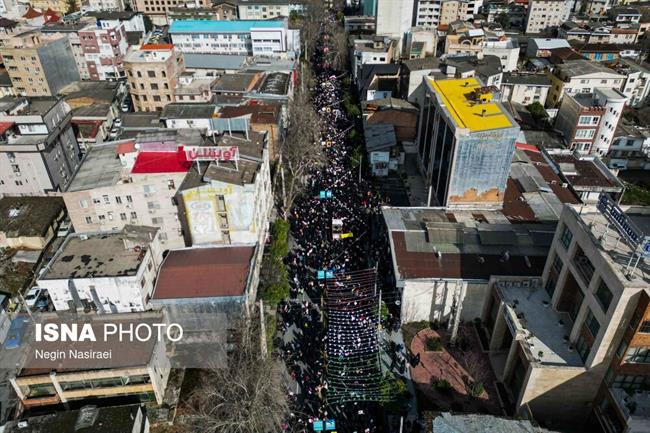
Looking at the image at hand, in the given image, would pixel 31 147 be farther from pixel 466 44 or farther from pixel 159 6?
pixel 159 6

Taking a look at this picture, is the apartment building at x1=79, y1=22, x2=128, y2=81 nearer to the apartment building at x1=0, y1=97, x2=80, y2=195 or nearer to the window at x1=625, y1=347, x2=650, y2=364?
the apartment building at x1=0, y1=97, x2=80, y2=195

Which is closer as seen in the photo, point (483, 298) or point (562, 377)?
point (562, 377)

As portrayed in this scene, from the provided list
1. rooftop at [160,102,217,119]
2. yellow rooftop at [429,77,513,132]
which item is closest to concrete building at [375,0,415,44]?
yellow rooftop at [429,77,513,132]

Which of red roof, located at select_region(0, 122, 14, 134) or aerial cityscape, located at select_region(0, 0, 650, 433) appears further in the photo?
red roof, located at select_region(0, 122, 14, 134)

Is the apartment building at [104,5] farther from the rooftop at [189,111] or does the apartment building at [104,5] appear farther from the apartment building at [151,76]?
the rooftop at [189,111]

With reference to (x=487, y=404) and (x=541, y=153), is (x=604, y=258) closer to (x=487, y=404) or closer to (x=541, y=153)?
(x=487, y=404)

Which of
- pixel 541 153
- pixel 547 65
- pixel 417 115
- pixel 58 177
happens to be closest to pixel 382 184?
pixel 417 115
